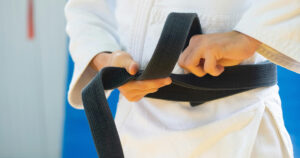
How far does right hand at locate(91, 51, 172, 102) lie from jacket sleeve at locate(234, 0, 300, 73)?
0.15m

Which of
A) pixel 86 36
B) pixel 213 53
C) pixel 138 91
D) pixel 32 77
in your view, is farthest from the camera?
pixel 32 77

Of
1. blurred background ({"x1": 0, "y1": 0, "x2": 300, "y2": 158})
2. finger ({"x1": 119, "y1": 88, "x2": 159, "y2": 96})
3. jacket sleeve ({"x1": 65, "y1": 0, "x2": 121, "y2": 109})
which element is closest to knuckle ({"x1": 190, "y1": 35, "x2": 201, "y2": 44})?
finger ({"x1": 119, "y1": 88, "x2": 159, "y2": 96})

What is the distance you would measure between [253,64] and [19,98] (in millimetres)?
1663

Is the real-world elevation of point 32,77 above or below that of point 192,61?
below

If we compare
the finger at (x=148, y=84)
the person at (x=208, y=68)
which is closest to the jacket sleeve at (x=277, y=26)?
the person at (x=208, y=68)

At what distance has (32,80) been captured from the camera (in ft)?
6.26

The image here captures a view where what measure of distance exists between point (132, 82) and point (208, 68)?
14cm

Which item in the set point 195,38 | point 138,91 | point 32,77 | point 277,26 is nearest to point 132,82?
point 138,91

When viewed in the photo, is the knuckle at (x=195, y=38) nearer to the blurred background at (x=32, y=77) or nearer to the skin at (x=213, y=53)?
the skin at (x=213, y=53)

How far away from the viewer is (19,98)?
192 centimetres

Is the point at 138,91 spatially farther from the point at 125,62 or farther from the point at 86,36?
the point at 86,36

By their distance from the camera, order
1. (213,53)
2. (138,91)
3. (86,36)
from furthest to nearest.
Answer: (86,36) → (138,91) → (213,53)

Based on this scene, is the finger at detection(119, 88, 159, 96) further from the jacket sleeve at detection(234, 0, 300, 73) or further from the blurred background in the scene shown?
the blurred background

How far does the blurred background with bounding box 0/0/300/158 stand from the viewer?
1.85 meters
